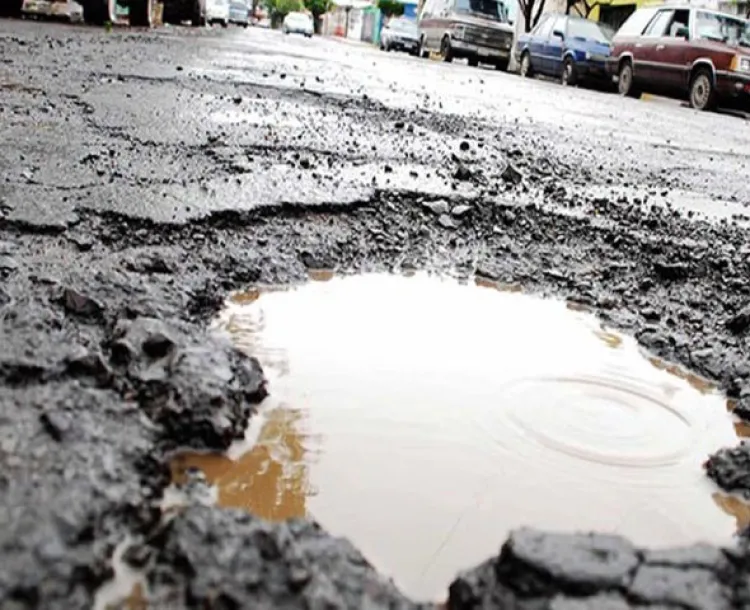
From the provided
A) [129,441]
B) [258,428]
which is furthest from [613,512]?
[129,441]

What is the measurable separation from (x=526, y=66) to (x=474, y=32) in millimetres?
1958

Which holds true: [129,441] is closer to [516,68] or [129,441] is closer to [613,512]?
[613,512]

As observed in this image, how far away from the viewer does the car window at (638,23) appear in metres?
15.4

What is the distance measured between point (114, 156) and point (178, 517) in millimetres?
2766

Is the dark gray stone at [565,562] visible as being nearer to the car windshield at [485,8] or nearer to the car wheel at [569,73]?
the car wheel at [569,73]

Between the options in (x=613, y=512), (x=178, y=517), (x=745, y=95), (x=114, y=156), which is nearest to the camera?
(x=178, y=517)

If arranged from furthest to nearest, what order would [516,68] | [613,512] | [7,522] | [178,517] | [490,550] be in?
[516,68] → [613,512] → [490,550] → [178,517] → [7,522]

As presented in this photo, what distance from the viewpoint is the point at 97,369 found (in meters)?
1.65

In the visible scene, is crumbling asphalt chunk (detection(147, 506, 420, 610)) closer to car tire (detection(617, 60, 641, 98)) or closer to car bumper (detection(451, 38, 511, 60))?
car tire (detection(617, 60, 641, 98))

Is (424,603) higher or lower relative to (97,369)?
lower

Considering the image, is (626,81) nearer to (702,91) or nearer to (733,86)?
(702,91)

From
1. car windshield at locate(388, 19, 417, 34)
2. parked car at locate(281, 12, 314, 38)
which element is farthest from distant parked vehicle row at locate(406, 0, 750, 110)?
parked car at locate(281, 12, 314, 38)

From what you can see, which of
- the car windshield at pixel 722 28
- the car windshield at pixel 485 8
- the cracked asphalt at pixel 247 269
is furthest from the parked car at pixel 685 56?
the cracked asphalt at pixel 247 269

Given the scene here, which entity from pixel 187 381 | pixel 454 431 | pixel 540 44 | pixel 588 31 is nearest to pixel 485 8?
pixel 540 44
